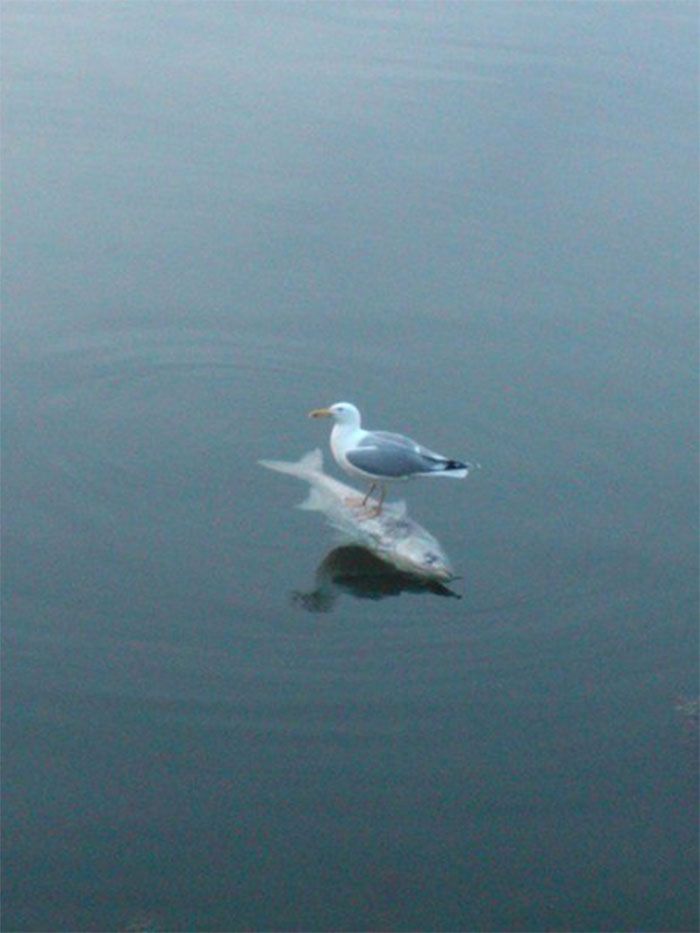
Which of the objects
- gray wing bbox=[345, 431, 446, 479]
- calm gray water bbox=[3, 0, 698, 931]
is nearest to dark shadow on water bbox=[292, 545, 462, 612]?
calm gray water bbox=[3, 0, 698, 931]

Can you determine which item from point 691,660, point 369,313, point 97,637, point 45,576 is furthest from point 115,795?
point 369,313

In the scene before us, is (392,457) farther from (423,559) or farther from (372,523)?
(423,559)

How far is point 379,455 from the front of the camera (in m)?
7.76

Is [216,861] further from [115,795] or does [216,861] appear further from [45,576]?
[45,576]

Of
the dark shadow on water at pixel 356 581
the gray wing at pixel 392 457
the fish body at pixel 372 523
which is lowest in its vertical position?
the dark shadow on water at pixel 356 581

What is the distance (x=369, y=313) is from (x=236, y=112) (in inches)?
123

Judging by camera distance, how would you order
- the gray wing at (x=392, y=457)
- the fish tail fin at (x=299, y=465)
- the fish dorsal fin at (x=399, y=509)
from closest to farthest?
1. the gray wing at (x=392, y=457)
2. the fish dorsal fin at (x=399, y=509)
3. the fish tail fin at (x=299, y=465)

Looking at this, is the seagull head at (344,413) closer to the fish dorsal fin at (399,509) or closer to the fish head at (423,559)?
the fish dorsal fin at (399,509)

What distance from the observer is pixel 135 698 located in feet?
21.4

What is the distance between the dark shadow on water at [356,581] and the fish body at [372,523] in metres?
0.04

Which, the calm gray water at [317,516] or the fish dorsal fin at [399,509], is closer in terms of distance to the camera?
the calm gray water at [317,516]

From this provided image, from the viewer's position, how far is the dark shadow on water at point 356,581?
724 cm

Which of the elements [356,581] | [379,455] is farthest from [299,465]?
[356,581]

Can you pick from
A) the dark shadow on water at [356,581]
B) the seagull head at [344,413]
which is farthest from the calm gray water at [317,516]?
the seagull head at [344,413]
